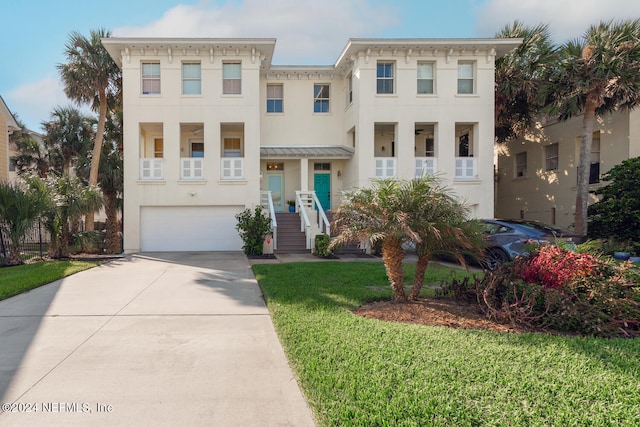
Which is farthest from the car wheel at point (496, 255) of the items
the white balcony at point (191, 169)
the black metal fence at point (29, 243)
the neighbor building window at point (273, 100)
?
the black metal fence at point (29, 243)

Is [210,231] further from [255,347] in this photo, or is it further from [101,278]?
[255,347]

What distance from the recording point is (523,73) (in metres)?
17.0

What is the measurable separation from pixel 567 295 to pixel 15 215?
1455 cm

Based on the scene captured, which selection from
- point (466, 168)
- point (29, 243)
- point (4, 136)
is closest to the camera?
point (29, 243)

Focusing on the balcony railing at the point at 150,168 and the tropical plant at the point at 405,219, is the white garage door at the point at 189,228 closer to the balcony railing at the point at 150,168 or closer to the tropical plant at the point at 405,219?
the balcony railing at the point at 150,168

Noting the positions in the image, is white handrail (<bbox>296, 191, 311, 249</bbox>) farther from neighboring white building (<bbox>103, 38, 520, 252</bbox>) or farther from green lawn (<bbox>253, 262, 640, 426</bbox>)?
green lawn (<bbox>253, 262, 640, 426</bbox>)

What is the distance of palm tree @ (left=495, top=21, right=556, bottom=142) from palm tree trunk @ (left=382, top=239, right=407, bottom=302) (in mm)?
14011

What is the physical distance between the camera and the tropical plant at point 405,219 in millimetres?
5461

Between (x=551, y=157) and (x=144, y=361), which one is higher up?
(x=551, y=157)

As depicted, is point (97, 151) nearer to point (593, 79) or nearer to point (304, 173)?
point (304, 173)

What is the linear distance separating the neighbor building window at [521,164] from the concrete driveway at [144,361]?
18.9 metres

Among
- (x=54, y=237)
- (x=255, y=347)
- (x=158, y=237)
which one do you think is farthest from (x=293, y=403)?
(x=158, y=237)

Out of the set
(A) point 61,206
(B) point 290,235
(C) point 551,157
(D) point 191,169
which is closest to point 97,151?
(D) point 191,169

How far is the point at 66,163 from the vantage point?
21516 millimetres
